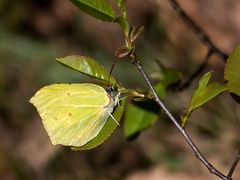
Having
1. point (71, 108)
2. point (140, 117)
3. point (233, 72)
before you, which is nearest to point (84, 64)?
point (71, 108)

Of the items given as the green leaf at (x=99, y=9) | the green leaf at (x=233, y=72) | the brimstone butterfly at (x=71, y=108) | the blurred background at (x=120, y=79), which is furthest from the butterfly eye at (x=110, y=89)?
the blurred background at (x=120, y=79)

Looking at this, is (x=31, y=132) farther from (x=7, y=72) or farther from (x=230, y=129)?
(x=230, y=129)

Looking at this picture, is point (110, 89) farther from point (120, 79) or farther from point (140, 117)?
point (120, 79)

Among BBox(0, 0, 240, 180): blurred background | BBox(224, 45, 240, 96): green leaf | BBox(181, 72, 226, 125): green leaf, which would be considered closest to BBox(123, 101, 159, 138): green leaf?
BBox(181, 72, 226, 125): green leaf

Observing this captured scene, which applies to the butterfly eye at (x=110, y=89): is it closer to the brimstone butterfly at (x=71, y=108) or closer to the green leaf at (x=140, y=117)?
the brimstone butterfly at (x=71, y=108)

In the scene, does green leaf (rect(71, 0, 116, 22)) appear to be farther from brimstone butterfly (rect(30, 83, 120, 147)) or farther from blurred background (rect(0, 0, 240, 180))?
blurred background (rect(0, 0, 240, 180))
